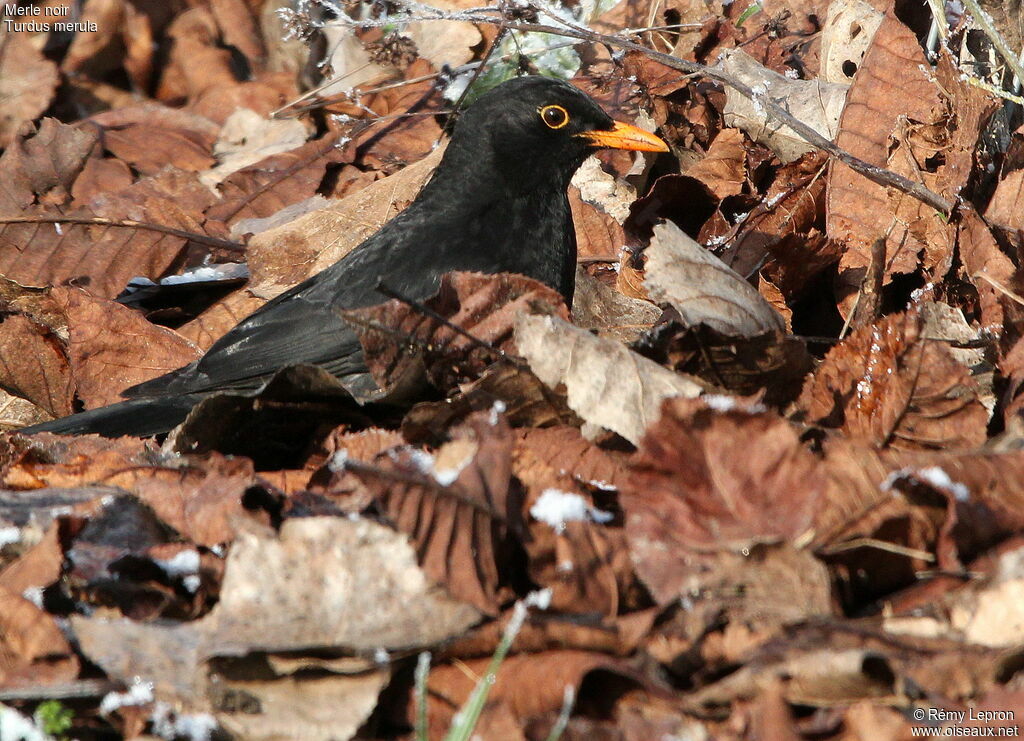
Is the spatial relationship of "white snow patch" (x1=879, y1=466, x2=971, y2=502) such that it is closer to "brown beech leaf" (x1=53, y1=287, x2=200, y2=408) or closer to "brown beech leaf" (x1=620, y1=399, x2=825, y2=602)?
"brown beech leaf" (x1=620, y1=399, x2=825, y2=602)

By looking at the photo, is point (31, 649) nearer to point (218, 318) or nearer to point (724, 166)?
point (218, 318)

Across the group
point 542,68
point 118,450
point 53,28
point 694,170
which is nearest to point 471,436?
point 118,450

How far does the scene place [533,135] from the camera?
505cm

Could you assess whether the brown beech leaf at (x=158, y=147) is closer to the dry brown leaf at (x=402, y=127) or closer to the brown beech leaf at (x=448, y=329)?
the dry brown leaf at (x=402, y=127)

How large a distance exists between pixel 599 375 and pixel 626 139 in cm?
223

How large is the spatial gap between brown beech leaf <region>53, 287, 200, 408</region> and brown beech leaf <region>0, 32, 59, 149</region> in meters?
2.89

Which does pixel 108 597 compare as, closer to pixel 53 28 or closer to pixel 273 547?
pixel 273 547

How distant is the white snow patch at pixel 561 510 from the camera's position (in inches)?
104

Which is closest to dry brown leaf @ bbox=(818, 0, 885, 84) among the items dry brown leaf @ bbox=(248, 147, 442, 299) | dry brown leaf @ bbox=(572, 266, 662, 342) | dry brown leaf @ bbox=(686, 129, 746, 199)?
dry brown leaf @ bbox=(686, 129, 746, 199)

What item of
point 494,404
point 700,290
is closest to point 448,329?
point 494,404

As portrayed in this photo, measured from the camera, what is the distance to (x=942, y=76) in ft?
14.5

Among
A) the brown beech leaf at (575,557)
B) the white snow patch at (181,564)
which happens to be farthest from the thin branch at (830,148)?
the white snow patch at (181,564)

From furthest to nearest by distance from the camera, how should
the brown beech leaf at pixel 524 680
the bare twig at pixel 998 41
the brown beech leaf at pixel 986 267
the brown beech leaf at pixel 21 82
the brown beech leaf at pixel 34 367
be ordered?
the brown beech leaf at pixel 21 82 → the brown beech leaf at pixel 34 367 → the bare twig at pixel 998 41 → the brown beech leaf at pixel 986 267 → the brown beech leaf at pixel 524 680

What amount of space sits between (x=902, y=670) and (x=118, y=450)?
2438 millimetres
